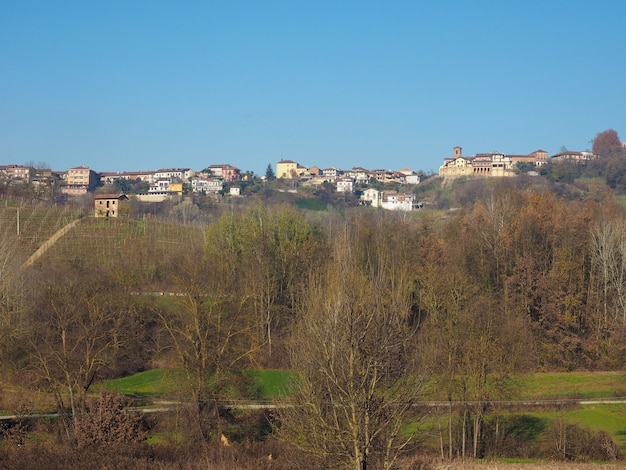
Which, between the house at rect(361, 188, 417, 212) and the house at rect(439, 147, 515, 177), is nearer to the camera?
the house at rect(361, 188, 417, 212)

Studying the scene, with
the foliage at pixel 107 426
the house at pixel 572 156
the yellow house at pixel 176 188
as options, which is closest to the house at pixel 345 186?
the yellow house at pixel 176 188

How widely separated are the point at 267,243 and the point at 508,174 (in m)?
117

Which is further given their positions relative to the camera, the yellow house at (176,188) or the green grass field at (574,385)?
the yellow house at (176,188)

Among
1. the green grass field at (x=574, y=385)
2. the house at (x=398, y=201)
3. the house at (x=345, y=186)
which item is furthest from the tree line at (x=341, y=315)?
the house at (x=345, y=186)

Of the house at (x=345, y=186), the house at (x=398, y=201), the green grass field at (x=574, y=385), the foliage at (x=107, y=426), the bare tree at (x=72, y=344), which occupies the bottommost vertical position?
the green grass field at (x=574, y=385)

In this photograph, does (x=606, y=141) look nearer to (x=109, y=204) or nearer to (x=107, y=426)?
(x=109, y=204)

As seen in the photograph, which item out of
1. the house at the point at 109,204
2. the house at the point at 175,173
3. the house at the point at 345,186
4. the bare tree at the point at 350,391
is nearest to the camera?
the bare tree at the point at 350,391

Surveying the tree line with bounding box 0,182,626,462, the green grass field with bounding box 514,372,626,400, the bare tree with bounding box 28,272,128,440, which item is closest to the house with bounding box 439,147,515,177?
the tree line with bounding box 0,182,626,462

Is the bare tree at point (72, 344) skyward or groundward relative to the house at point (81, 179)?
groundward

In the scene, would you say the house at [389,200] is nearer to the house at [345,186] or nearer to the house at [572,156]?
the house at [345,186]

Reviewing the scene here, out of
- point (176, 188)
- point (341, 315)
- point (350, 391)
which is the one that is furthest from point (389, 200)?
point (350, 391)

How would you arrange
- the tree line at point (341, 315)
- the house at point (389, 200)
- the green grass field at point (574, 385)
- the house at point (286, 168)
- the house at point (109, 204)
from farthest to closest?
1. the house at point (286, 168)
2. the house at point (389, 200)
3. the house at point (109, 204)
4. the green grass field at point (574, 385)
5. the tree line at point (341, 315)

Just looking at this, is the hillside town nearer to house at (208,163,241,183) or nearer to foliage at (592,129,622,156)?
house at (208,163,241,183)

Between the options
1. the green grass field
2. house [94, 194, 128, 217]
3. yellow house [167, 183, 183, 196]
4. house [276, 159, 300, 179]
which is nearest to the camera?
the green grass field
